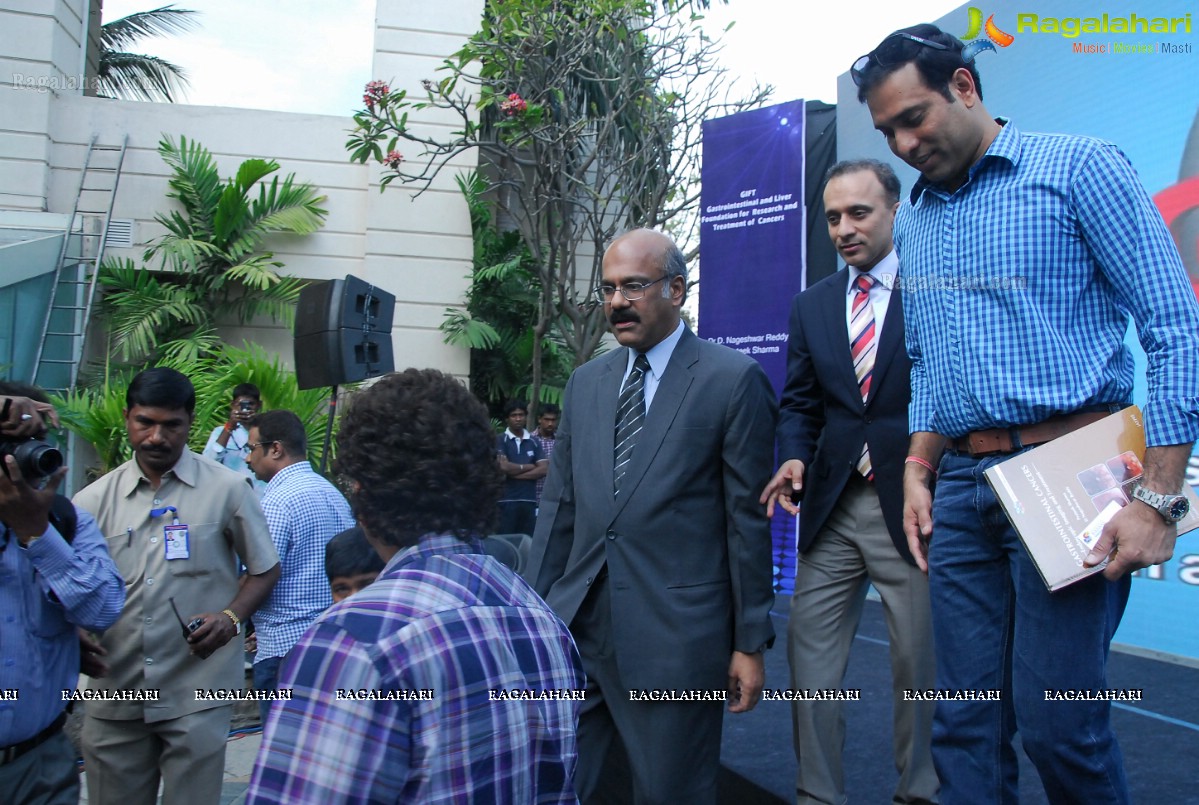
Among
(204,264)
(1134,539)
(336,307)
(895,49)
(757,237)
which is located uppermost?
(204,264)

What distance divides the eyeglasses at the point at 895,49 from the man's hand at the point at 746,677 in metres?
1.58

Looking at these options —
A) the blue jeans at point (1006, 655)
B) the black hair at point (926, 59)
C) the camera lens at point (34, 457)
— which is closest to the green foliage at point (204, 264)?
the camera lens at point (34, 457)

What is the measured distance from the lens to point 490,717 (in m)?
1.53

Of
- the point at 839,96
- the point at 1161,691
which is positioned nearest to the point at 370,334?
the point at 839,96

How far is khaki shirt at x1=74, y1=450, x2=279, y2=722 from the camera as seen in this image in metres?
3.22

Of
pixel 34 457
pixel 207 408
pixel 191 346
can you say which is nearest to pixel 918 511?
pixel 34 457

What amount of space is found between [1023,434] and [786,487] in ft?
2.66

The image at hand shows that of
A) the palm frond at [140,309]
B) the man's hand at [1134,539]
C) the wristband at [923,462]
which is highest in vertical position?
the palm frond at [140,309]

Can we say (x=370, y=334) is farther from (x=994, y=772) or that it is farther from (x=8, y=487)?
(x=994, y=772)

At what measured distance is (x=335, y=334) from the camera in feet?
21.1

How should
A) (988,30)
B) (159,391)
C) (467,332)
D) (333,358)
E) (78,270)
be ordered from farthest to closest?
(467,332), (78,270), (333,358), (988,30), (159,391)

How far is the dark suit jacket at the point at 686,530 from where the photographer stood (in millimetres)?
2676

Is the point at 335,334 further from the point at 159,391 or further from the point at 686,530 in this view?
the point at 686,530

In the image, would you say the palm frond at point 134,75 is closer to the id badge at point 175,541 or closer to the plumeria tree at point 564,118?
the plumeria tree at point 564,118
